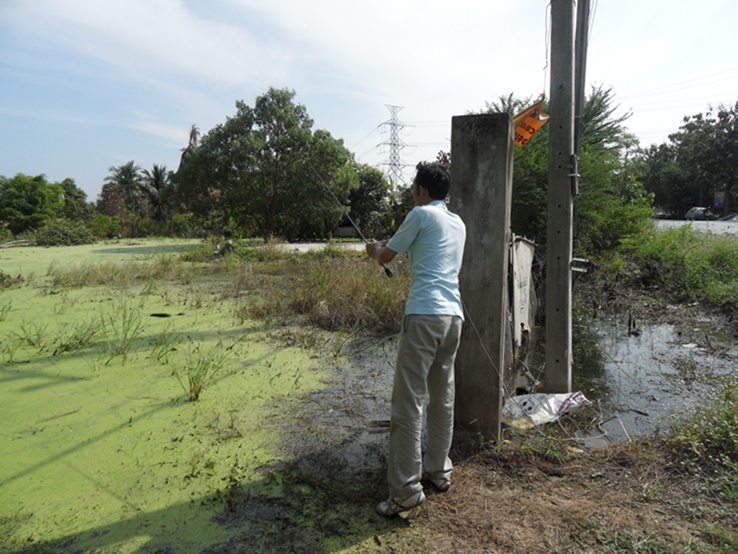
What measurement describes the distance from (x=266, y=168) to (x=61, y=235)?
8.11 meters

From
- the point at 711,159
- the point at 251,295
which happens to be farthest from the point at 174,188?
the point at 711,159

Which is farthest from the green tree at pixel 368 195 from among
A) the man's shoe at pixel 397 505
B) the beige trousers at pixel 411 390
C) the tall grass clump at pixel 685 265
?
the man's shoe at pixel 397 505

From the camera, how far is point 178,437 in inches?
125

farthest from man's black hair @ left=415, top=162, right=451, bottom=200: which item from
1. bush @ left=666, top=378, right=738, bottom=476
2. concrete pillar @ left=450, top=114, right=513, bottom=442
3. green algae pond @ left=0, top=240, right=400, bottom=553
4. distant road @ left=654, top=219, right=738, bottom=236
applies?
distant road @ left=654, top=219, right=738, bottom=236

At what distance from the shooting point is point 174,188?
19.8m

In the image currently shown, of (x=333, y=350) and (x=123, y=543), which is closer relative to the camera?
(x=123, y=543)

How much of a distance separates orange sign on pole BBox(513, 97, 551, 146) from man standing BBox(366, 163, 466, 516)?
2.21 metres

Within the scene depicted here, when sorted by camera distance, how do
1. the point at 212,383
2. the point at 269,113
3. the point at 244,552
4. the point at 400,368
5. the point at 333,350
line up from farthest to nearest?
the point at 269,113 < the point at 333,350 < the point at 212,383 < the point at 400,368 < the point at 244,552

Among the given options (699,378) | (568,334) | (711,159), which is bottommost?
(699,378)

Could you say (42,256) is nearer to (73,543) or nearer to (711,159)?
(73,543)

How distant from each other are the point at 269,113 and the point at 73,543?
18.6 m

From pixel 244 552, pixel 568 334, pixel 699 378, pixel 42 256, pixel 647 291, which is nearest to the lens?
pixel 244 552

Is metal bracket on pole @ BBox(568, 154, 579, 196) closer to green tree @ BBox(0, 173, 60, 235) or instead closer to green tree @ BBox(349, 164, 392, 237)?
green tree @ BBox(349, 164, 392, 237)

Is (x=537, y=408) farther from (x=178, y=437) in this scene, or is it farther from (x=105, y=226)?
(x=105, y=226)
